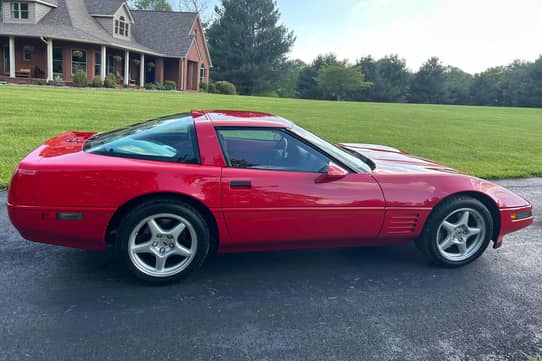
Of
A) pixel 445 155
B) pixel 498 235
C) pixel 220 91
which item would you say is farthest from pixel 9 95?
pixel 220 91

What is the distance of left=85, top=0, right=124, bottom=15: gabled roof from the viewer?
106ft

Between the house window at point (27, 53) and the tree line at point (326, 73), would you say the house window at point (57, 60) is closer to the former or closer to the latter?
the house window at point (27, 53)

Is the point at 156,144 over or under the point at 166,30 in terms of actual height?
under

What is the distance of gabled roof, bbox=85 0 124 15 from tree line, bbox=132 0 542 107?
70.0 ft

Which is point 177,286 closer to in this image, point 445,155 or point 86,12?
point 445,155

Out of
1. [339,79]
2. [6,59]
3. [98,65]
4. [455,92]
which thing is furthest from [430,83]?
[6,59]

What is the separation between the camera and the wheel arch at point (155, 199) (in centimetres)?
329

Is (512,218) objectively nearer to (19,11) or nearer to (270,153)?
(270,153)

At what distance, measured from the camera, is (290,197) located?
3.46 meters

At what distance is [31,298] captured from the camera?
10.2 ft

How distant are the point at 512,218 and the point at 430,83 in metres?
62.2

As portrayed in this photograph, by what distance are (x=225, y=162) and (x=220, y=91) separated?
36816mm

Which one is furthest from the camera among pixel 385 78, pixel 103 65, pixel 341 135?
pixel 385 78

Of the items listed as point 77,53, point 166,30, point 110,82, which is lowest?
point 110,82
